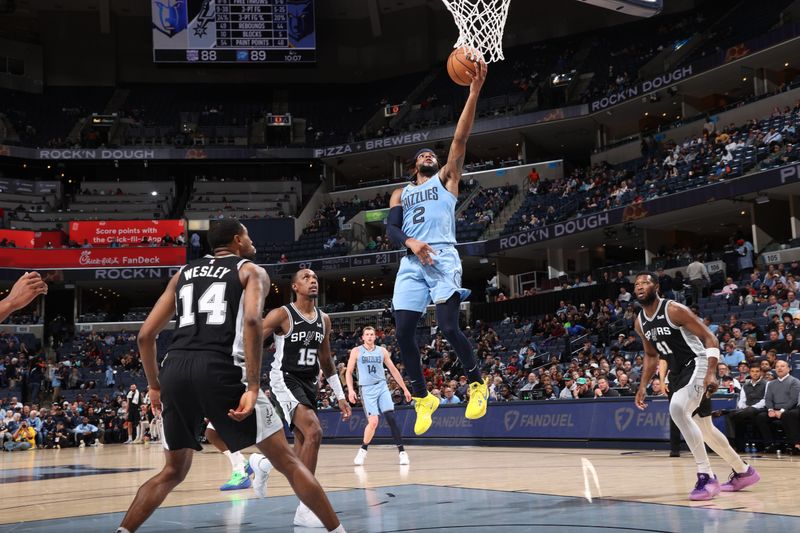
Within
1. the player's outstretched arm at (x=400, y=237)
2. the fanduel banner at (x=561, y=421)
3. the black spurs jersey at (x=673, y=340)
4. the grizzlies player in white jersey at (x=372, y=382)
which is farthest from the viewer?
the fanduel banner at (x=561, y=421)

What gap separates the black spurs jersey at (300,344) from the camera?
876 cm

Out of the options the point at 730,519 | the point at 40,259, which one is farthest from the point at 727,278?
the point at 40,259

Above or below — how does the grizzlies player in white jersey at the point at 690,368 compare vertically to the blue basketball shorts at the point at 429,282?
below

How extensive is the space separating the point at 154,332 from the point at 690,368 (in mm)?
5892

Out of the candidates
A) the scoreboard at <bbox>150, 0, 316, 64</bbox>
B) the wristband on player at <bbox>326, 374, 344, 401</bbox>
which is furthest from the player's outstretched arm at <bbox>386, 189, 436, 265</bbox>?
the scoreboard at <bbox>150, 0, 316, 64</bbox>

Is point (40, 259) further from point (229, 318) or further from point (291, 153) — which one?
point (229, 318)

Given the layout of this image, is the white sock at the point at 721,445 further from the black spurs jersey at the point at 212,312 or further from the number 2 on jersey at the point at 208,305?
the number 2 on jersey at the point at 208,305

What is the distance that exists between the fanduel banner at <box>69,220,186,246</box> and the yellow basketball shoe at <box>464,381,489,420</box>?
3950 cm

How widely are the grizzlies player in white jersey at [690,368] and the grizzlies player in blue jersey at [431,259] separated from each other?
279 centimetres

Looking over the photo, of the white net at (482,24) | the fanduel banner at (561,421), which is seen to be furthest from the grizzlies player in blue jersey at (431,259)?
the fanduel banner at (561,421)

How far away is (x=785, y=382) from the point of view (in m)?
13.4

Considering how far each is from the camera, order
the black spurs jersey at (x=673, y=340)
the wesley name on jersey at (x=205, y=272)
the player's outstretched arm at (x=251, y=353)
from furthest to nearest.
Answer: the black spurs jersey at (x=673, y=340) < the wesley name on jersey at (x=205, y=272) < the player's outstretched arm at (x=251, y=353)

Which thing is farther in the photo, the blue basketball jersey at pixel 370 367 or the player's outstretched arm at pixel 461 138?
the blue basketball jersey at pixel 370 367

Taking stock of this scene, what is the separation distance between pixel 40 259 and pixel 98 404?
15402mm
